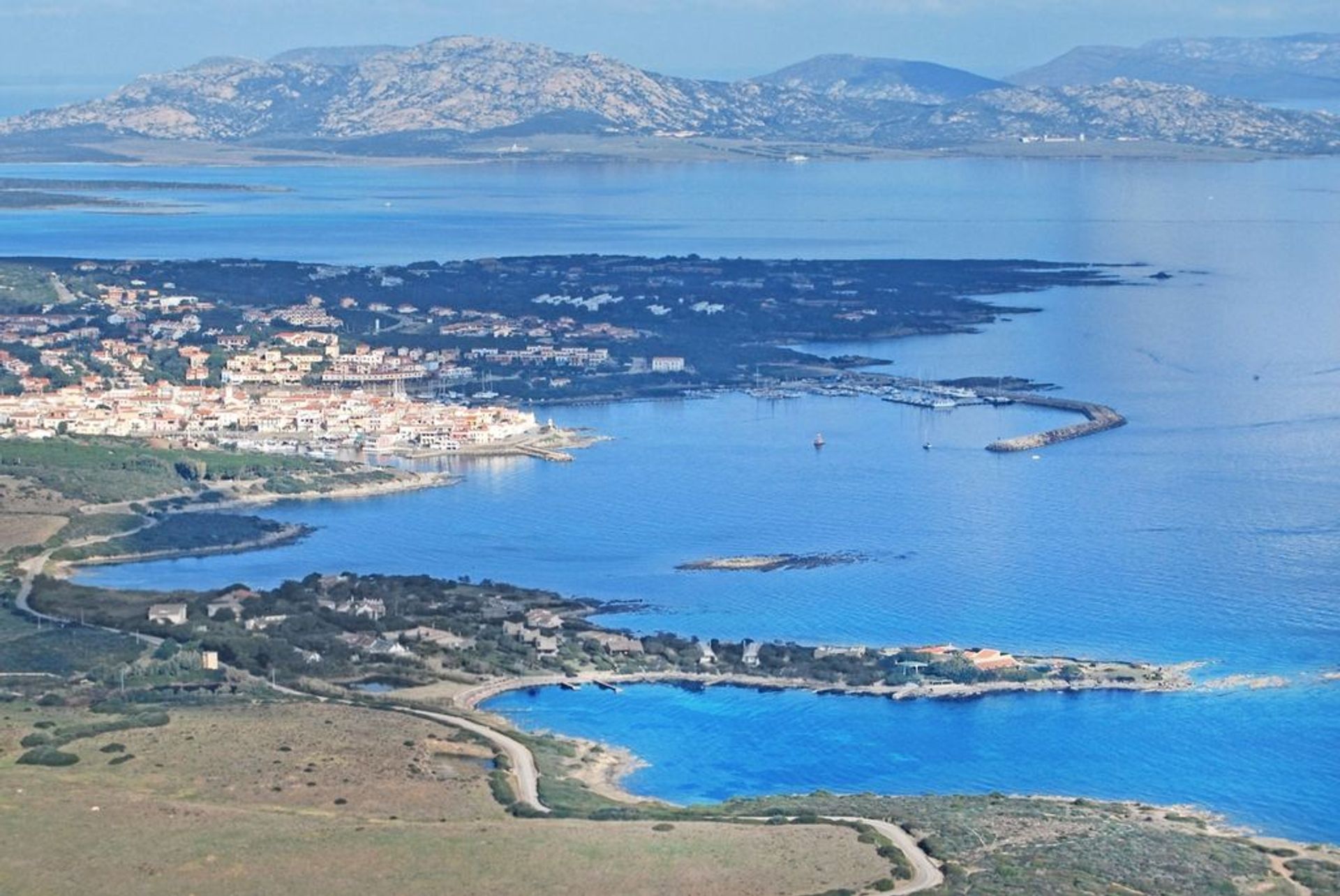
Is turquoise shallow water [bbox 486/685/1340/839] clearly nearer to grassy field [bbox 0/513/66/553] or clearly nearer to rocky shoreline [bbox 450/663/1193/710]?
rocky shoreline [bbox 450/663/1193/710]

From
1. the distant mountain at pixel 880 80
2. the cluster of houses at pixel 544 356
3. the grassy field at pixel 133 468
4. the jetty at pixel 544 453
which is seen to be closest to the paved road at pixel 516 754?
the grassy field at pixel 133 468

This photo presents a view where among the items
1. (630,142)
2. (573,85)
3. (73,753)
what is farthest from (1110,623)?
(573,85)

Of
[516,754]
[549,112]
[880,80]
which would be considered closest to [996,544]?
[516,754]

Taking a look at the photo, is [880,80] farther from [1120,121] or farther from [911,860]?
[911,860]

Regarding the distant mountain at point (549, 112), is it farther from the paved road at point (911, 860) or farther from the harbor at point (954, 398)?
the paved road at point (911, 860)

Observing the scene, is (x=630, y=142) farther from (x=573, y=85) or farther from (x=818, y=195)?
(x=818, y=195)

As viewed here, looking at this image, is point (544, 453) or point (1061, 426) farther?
point (1061, 426)

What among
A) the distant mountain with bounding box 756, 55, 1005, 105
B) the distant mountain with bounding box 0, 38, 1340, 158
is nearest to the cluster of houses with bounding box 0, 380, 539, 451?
the distant mountain with bounding box 0, 38, 1340, 158
